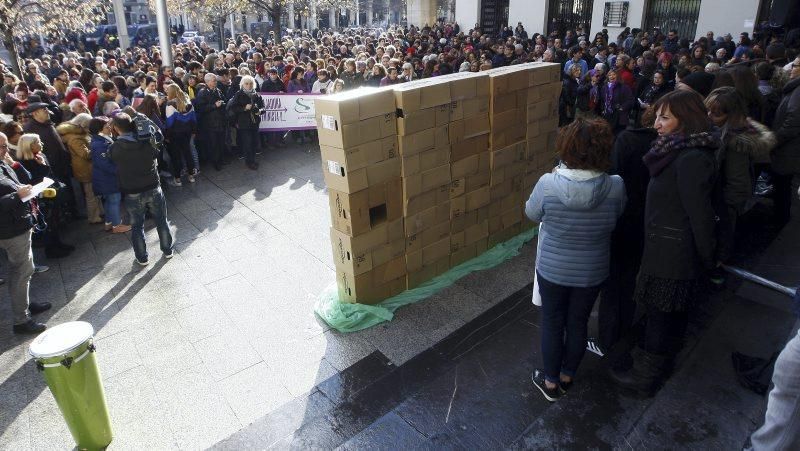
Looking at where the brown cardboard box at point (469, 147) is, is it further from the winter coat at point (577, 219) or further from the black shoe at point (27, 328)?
the black shoe at point (27, 328)

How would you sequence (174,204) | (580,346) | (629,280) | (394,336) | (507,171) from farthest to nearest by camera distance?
(174,204) < (507,171) < (394,336) < (629,280) < (580,346)

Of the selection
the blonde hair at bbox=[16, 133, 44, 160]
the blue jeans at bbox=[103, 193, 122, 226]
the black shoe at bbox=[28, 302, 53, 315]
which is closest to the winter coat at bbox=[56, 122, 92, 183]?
the blue jeans at bbox=[103, 193, 122, 226]

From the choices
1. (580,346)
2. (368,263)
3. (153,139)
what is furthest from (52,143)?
(580,346)

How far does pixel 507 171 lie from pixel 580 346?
282 centimetres

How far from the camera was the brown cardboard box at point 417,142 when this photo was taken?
4.81 m

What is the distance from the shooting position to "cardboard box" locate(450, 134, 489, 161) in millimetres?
5302

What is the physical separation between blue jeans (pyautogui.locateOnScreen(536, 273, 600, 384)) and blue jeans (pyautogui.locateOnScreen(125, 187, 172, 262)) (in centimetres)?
454

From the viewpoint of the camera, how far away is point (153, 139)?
604cm

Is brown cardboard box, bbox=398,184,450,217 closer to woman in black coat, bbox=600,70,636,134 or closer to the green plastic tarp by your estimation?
the green plastic tarp

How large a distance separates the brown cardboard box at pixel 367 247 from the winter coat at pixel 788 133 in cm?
388

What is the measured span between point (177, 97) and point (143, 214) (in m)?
3.09

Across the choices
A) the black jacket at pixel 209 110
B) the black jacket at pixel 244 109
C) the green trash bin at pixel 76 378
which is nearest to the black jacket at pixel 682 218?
the green trash bin at pixel 76 378

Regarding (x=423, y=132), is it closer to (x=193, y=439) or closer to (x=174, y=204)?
(x=193, y=439)

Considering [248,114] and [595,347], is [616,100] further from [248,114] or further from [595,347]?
→ [248,114]
